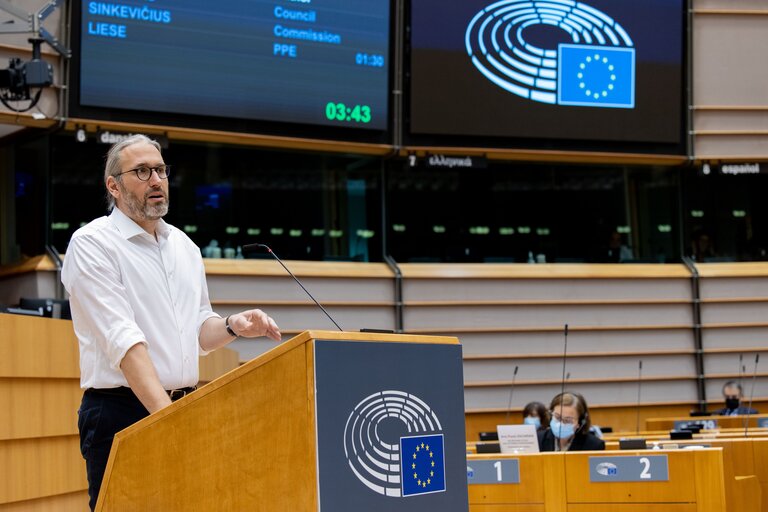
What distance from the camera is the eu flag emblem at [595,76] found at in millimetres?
12422

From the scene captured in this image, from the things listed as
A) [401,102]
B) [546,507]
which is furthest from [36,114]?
[546,507]

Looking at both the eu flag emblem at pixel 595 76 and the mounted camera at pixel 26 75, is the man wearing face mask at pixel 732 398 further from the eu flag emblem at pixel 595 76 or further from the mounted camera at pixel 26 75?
the mounted camera at pixel 26 75

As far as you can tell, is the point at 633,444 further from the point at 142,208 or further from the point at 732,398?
the point at 732,398

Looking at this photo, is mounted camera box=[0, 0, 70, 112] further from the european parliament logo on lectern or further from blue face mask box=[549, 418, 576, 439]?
the european parliament logo on lectern

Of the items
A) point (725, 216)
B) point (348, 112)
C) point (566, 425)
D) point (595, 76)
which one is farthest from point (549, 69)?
point (566, 425)

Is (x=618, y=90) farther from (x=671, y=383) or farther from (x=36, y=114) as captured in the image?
(x=36, y=114)

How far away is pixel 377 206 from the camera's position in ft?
41.3

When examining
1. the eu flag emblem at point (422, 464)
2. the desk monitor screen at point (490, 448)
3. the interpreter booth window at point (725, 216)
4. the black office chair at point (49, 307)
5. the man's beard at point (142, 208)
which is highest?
A: the interpreter booth window at point (725, 216)

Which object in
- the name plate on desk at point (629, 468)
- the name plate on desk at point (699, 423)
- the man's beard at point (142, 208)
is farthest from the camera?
the name plate on desk at point (699, 423)

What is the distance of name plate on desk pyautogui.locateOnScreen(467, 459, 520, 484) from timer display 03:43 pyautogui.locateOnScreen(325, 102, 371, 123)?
605cm

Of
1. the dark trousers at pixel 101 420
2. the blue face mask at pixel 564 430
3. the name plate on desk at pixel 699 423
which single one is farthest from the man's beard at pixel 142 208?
the name plate on desk at pixel 699 423

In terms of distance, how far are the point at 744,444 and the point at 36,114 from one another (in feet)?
22.1

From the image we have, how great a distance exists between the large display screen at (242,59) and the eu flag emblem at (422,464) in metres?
8.31

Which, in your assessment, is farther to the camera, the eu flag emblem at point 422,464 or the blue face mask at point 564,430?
the blue face mask at point 564,430
